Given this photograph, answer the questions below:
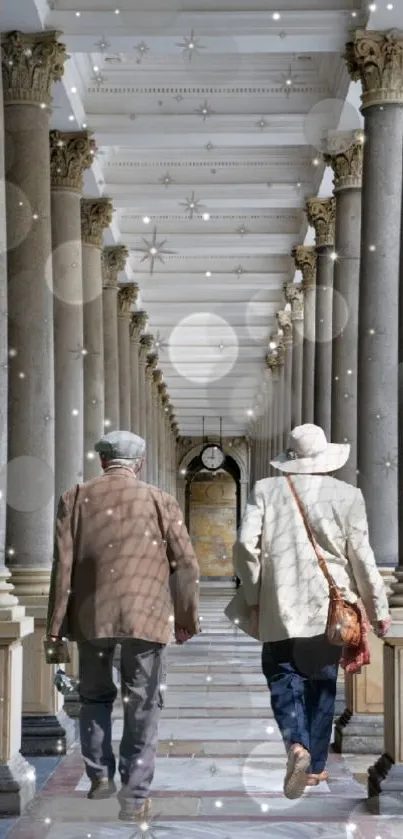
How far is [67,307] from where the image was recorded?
50.5 feet

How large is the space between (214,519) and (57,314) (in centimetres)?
5024

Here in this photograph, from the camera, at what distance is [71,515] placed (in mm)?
6309

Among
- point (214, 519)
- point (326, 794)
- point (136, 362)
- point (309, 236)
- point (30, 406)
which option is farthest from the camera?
point (214, 519)

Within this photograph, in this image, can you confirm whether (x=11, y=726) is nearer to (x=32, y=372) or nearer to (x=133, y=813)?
(x=133, y=813)

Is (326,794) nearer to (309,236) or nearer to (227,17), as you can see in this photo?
(227,17)

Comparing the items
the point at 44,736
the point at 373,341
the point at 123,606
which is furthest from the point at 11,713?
the point at 373,341

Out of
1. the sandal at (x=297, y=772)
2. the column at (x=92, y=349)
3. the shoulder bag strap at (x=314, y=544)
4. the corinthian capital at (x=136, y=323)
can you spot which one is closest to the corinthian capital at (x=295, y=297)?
the corinthian capital at (x=136, y=323)

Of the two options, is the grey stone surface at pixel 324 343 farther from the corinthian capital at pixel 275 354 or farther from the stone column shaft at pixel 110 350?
the corinthian capital at pixel 275 354

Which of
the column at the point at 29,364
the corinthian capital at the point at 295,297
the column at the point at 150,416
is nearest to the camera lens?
the column at the point at 29,364

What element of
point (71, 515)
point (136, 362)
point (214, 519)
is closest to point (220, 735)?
point (71, 515)

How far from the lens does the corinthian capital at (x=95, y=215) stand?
65.4ft

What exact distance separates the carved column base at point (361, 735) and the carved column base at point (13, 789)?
288cm

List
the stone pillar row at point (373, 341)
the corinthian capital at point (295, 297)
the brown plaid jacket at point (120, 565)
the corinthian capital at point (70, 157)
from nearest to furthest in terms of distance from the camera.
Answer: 1. the brown plaid jacket at point (120, 565)
2. the stone pillar row at point (373, 341)
3. the corinthian capital at point (70, 157)
4. the corinthian capital at point (295, 297)

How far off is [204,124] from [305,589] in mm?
13058
